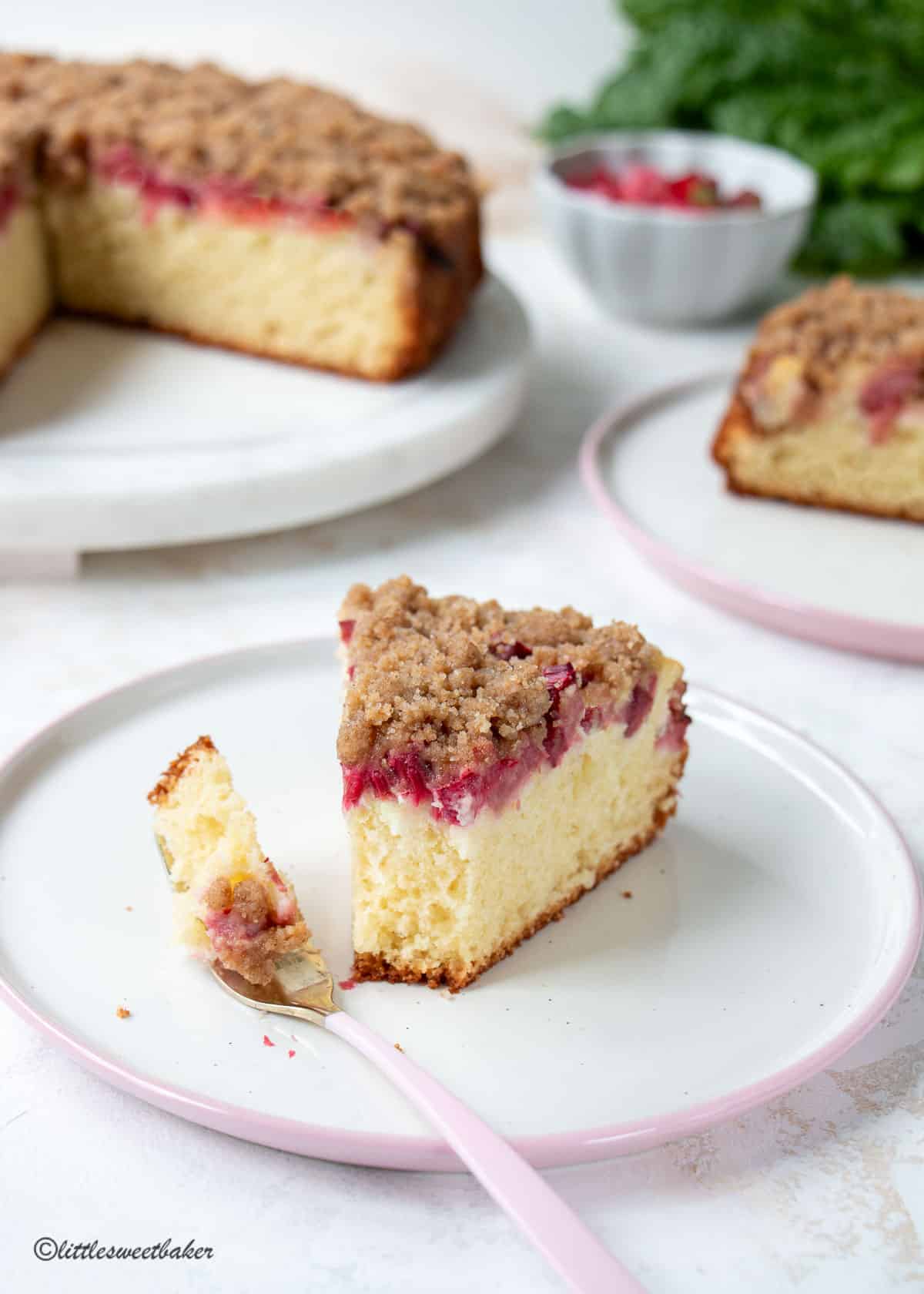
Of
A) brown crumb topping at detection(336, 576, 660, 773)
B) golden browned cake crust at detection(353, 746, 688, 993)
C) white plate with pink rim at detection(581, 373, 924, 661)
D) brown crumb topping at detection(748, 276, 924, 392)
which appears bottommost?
white plate with pink rim at detection(581, 373, 924, 661)

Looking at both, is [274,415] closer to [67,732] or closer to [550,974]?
[67,732]

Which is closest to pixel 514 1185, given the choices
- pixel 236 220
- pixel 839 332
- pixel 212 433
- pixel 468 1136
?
pixel 468 1136

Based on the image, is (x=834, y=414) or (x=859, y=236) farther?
(x=859, y=236)

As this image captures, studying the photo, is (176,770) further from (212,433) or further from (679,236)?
(679,236)

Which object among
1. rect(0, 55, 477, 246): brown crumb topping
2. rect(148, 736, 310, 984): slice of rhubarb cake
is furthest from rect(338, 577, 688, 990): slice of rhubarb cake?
rect(0, 55, 477, 246): brown crumb topping

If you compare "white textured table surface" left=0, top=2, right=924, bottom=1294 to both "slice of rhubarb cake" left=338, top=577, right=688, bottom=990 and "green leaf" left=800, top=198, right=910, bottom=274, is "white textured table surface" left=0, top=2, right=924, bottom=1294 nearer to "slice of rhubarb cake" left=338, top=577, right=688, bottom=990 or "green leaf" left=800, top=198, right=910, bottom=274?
"slice of rhubarb cake" left=338, top=577, right=688, bottom=990

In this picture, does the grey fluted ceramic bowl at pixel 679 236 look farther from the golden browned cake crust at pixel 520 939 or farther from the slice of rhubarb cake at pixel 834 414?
the golden browned cake crust at pixel 520 939
